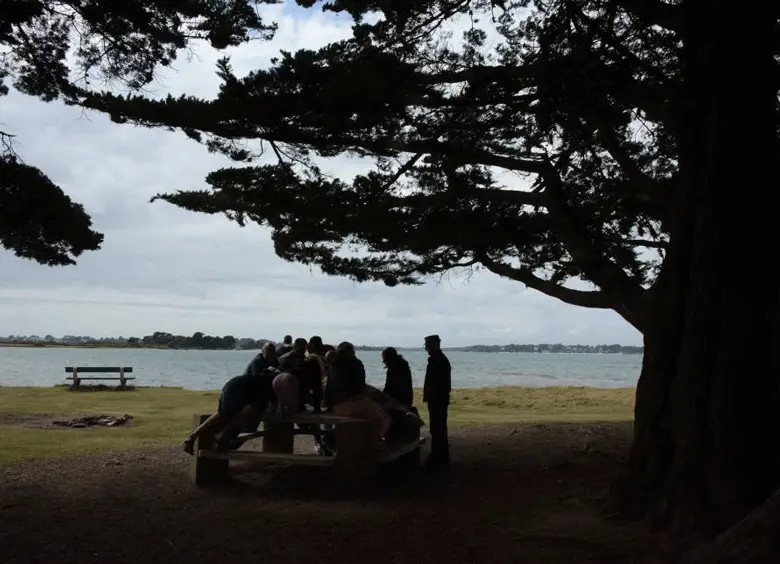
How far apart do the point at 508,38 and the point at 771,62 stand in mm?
3335

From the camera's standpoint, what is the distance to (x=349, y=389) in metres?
6.50

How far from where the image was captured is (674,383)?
500cm

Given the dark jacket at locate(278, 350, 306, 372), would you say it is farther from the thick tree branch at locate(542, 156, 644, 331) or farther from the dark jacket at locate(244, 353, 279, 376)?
the thick tree branch at locate(542, 156, 644, 331)

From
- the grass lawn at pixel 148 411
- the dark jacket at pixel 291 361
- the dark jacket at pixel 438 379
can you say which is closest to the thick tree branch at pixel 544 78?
the dark jacket at pixel 438 379

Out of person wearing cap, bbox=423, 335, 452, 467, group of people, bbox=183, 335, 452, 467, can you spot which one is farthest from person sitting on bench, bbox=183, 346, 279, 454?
person wearing cap, bbox=423, 335, 452, 467

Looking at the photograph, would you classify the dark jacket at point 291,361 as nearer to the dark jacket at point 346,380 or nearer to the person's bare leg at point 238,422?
the dark jacket at point 346,380

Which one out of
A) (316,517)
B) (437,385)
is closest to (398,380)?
(437,385)

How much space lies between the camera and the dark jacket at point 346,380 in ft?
21.3

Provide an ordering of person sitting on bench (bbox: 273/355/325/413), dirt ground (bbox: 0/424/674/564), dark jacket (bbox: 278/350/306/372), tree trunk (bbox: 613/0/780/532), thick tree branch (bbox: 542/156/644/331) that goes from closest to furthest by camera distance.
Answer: dirt ground (bbox: 0/424/674/564) < tree trunk (bbox: 613/0/780/532) < person sitting on bench (bbox: 273/355/325/413) < thick tree branch (bbox: 542/156/644/331) < dark jacket (bbox: 278/350/306/372)

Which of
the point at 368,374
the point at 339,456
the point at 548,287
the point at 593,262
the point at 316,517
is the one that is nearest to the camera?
the point at 316,517

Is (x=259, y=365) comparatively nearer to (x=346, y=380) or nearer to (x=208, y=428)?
(x=208, y=428)

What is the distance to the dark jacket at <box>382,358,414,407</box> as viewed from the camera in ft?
23.4

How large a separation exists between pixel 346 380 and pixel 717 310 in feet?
10.7

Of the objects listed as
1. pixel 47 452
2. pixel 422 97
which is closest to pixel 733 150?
pixel 422 97
